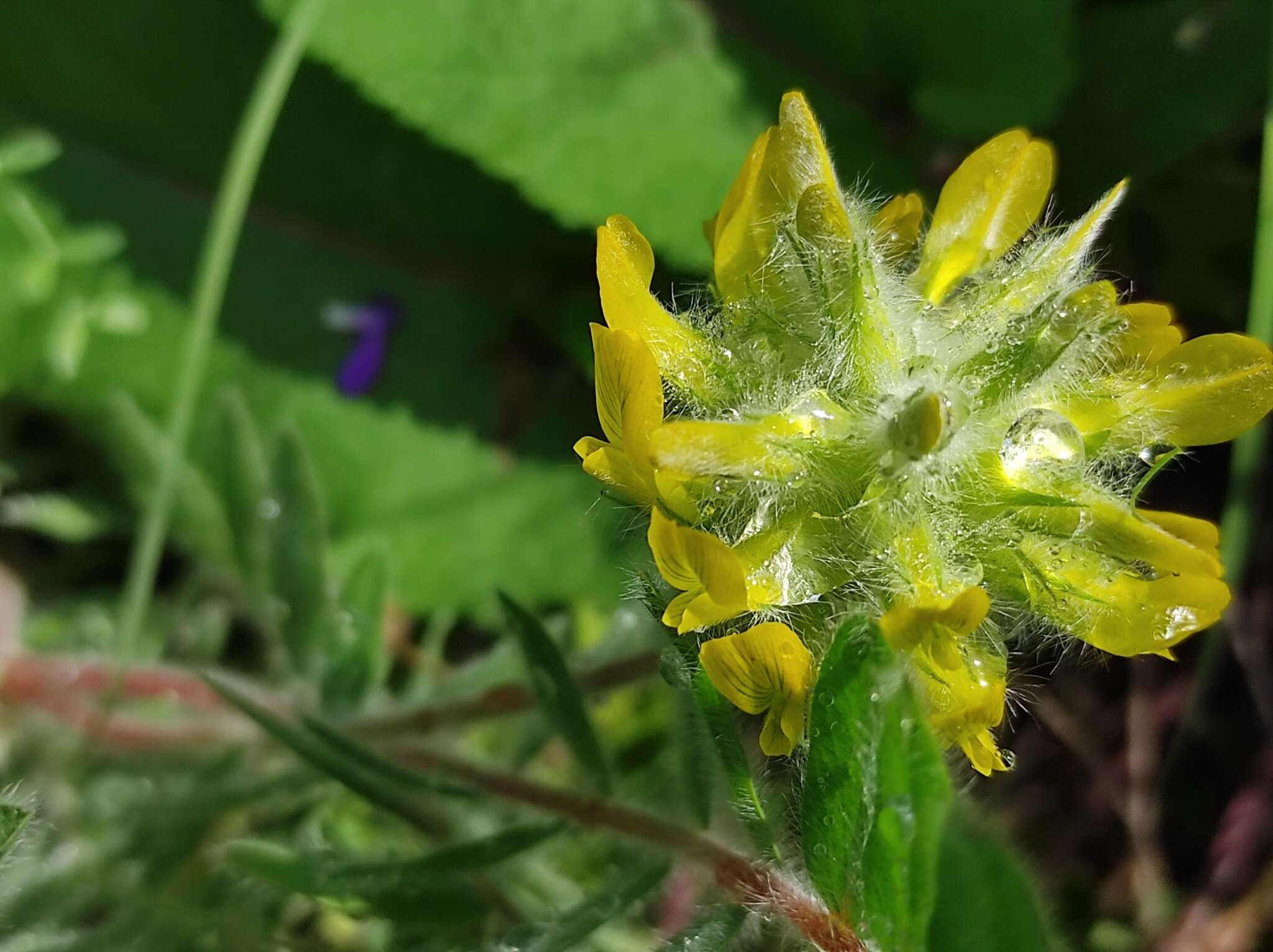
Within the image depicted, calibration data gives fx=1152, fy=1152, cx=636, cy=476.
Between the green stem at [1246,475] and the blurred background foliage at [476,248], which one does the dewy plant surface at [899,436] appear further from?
the blurred background foliage at [476,248]

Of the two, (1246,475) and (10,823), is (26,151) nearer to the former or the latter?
(10,823)

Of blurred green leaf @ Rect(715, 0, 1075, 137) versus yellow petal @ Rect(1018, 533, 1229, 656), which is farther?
blurred green leaf @ Rect(715, 0, 1075, 137)

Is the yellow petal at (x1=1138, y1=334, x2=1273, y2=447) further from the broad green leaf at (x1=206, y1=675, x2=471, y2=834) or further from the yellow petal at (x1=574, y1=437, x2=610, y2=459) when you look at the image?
the broad green leaf at (x1=206, y1=675, x2=471, y2=834)

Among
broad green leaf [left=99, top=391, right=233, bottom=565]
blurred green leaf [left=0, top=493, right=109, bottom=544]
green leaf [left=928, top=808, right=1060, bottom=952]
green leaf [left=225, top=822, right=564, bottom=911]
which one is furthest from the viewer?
blurred green leaf [left=0, top=493, right=109, bottom=544]

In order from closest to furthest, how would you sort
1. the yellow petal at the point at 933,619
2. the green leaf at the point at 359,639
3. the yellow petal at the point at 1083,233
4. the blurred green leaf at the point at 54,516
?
the yellow petal at the point at 933,619
the yellow petal at the point at 1083,233
the green leaf at the point at 359,639
the blurred green leaf at the point at 54,516

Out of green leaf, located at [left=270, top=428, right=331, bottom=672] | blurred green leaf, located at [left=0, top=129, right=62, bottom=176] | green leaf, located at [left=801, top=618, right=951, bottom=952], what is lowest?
green leaf, located at [left=801, top=618, right=951, bottom=952]

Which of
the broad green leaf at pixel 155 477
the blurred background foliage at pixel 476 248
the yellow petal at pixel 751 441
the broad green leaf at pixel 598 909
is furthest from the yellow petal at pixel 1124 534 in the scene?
the broad green leaf at pixel 155 477

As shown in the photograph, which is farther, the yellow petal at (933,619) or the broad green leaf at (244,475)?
the broad green leaf at (244,475)

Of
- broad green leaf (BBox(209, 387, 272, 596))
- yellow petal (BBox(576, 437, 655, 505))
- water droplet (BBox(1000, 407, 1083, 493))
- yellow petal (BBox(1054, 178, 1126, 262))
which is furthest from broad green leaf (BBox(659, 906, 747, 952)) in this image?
broad green leaf (BBox(209, 387, 272, 596))
